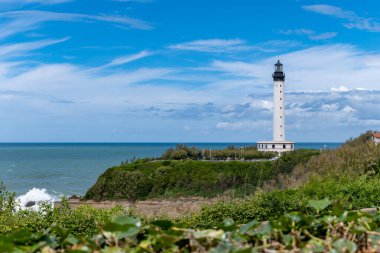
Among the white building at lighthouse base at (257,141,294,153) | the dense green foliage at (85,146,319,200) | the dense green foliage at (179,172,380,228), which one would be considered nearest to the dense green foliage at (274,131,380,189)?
the dense green foliage at (179,172,380,228)

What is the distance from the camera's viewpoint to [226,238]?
90.1 inches

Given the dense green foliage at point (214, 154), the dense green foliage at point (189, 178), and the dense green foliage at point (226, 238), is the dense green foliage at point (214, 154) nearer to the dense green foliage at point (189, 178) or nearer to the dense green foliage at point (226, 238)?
the dense green foliage at point (189, 178)

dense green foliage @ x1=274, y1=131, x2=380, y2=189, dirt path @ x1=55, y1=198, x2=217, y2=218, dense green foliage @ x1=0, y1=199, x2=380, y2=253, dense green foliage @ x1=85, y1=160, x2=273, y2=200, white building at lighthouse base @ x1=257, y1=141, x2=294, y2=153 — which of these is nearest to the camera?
dense green foliage @ x1=0, y1=199, x2=380, y2=253

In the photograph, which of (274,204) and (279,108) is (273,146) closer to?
(279,108)

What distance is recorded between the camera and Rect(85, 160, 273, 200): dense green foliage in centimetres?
4206

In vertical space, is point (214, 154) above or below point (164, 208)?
above

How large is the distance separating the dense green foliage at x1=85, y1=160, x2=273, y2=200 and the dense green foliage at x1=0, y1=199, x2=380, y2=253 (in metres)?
37.4

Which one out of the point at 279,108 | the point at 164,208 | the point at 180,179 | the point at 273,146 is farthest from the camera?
the point at 279,108

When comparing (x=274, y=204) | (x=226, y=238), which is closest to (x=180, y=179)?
(x=274, y=204)

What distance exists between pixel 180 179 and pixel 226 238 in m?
41.8

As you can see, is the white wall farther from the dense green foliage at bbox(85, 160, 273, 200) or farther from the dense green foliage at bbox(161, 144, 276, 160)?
the dense green foliage at bbox(85, 160, 273, 200)

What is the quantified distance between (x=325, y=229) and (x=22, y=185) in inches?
2065

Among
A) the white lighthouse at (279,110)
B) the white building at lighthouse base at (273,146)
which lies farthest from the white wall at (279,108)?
the white building at lighthouse base at (273,146)

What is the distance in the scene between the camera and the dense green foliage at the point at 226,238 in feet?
7.18
